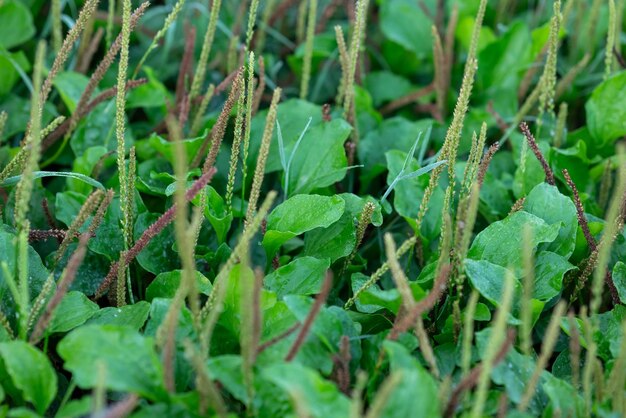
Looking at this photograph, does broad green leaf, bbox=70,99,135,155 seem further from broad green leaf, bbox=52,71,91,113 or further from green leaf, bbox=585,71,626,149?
green leaf, bbox=585,71,626,149

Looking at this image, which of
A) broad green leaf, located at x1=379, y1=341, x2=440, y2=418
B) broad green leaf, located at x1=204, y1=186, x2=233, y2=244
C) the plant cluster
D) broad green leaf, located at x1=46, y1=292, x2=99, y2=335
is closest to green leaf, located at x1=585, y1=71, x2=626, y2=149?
the plant cluster

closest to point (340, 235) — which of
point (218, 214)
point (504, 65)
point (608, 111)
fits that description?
point (218, 214)

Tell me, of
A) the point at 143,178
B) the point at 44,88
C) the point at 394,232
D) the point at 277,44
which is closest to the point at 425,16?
the point at 277,44

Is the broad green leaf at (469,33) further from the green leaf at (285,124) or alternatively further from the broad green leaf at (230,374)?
the broad green leaf at (230,374)

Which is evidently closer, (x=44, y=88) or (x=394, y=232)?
(x=44, y=88)

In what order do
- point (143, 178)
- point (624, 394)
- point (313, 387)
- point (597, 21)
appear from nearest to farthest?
point (313, 387), point (624, 394), point (143, 178), point (597, 21)

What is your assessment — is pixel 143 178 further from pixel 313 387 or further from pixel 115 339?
pixel 313 387

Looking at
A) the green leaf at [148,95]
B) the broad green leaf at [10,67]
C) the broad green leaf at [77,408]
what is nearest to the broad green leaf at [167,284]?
the broad green leaf at [77,408]
